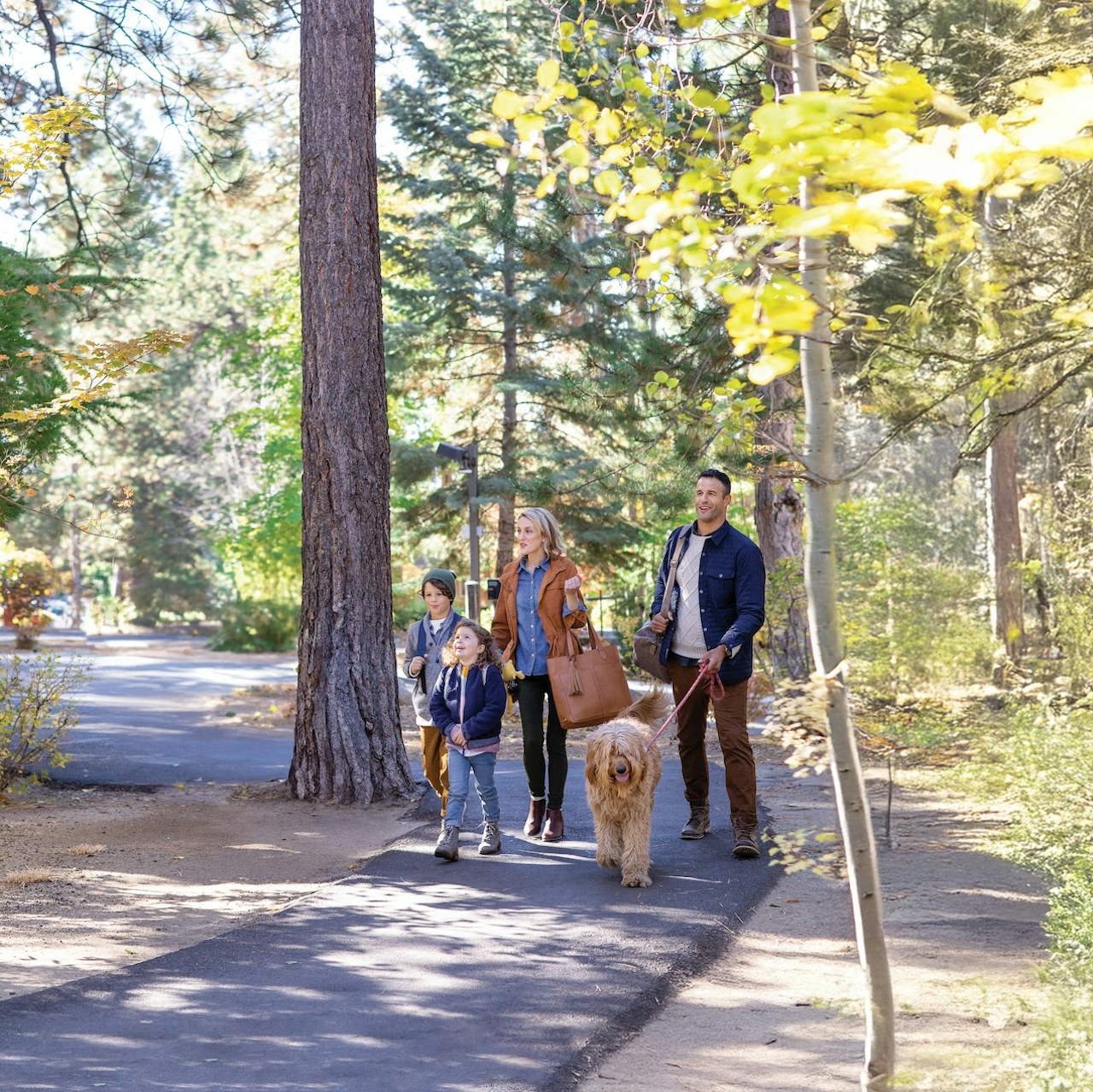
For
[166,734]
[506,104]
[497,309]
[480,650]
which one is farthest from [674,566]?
Answer: [497,309]

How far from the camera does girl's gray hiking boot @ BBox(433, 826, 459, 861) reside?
7148mm

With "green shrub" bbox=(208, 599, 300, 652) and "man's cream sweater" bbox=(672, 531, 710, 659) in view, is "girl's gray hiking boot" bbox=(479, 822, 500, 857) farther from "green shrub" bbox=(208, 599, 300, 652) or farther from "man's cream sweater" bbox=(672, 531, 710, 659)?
"green shrub" bbox=(208, 599, 300, 652)

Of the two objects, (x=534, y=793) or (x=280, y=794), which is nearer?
(x=534, y=793)

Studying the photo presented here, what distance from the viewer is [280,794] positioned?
957 centimetres

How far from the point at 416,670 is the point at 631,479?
7027mm

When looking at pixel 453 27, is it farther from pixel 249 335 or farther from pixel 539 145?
pixel 539 145

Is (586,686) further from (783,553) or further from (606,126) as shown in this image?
(783,553)

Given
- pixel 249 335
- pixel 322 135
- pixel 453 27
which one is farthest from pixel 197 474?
pixel 322 135

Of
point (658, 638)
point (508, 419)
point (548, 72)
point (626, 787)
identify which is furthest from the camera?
point (508, 419)

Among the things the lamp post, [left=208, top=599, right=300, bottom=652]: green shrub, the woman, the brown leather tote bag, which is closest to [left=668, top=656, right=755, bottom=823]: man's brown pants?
the brown leather tote bag

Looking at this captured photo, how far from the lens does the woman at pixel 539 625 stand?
7438 millimetres

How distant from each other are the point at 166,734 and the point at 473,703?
775 centimetres

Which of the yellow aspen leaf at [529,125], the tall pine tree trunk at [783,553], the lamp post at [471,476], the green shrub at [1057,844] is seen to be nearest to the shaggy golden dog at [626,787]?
the green shrub at [1057,844]

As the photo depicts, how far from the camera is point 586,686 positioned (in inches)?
289
